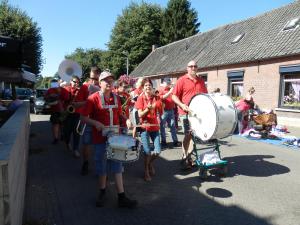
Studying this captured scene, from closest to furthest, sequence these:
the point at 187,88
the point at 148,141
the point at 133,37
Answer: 1. the point at 148,141
2. the point at 187,88
3. the point at 133,37

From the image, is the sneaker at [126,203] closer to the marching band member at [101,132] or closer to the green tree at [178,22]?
the marching band member at [101,132]

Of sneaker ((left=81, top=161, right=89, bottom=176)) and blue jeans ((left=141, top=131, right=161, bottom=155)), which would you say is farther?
sneaker ((left=81, top=161, right=89, bottom=176))

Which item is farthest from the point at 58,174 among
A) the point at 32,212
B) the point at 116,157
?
the point at 116,157

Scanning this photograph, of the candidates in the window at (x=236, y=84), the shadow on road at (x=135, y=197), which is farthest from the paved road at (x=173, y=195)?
the window at (x=236, y=84)

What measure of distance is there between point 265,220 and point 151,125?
251cm

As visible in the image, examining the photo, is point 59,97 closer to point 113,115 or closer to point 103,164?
point 113,115

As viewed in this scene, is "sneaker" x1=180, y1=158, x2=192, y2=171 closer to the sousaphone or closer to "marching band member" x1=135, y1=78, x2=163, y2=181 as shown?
"marching band member" x1=135, y1=78, x2=163, y2=181

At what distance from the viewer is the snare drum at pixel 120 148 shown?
14.3ft

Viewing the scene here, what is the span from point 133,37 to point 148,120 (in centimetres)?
4705

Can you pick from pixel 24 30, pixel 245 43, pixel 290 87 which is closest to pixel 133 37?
pixel 24 30

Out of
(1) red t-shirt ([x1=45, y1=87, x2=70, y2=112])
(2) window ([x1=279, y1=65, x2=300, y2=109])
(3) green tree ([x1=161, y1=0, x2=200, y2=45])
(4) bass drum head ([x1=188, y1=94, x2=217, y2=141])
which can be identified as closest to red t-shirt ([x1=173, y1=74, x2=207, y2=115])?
(4) bass drum head ([x1=188, y1=94, x2=217, y2=141])

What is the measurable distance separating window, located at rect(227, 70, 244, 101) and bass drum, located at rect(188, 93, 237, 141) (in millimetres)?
14138

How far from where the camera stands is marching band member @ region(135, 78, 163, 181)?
19.7 ft

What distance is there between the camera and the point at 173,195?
523cm
